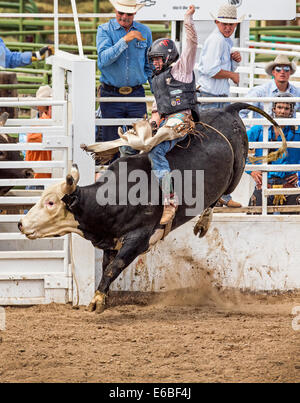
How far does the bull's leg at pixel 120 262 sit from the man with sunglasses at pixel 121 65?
4.75 ft

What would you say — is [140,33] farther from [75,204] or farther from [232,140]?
[75,204]

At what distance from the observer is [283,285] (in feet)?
27.8

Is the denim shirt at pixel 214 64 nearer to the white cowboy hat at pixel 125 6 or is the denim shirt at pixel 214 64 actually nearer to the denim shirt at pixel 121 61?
the denim shirt at pixel 121 61

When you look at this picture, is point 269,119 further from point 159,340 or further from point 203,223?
point 159,340

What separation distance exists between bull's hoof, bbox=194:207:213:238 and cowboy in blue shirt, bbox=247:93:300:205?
2.93 ft

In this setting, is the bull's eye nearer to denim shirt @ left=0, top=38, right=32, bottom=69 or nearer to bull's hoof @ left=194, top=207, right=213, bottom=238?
bull's hoof @ left=194, top=207, right=213, bottom=238

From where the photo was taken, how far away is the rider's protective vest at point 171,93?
708 centimetres

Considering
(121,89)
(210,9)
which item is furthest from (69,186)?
(210,9)

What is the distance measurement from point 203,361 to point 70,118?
3.07 metres

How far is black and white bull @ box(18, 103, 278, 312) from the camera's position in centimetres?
704

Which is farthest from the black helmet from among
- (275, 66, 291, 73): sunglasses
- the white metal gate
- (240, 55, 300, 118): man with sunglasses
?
(275, 66, 291, 73): sunglasses

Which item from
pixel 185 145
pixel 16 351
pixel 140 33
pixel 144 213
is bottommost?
pixel 16 351

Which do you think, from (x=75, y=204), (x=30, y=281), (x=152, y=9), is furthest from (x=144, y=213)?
(x=152, y=9)

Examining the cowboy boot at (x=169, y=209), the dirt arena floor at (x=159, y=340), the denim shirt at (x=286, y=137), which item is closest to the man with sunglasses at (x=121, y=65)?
the denim shirt at (x=286, y=137)
